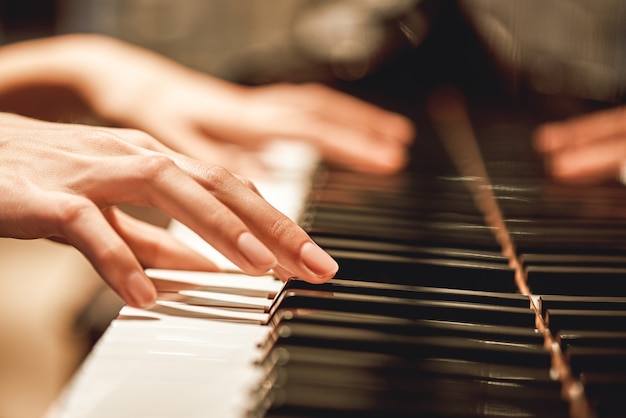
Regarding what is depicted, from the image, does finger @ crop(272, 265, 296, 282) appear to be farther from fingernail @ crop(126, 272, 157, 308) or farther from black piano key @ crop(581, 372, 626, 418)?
black piano key @ crop(581, 372, 626, 418)

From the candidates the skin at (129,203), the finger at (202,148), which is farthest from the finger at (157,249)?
the finger at (202,148)

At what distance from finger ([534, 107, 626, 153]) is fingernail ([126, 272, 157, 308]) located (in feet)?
3.24

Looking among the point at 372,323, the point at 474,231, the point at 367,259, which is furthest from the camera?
the point at 474,231

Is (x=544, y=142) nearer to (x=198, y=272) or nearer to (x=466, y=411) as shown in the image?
(x=198, y=272)

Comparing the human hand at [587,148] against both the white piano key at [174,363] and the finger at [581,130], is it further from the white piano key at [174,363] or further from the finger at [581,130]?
the white piano key at [174,363]

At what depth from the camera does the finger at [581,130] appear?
4.76ft

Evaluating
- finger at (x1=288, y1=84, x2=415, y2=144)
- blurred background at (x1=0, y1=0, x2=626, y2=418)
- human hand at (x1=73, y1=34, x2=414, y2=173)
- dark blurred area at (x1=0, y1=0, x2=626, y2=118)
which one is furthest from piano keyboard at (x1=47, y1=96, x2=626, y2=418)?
dark blurred area at (x1=0, y1=0, x2=626, y2=118)

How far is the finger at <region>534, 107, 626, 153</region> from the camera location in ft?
4.76

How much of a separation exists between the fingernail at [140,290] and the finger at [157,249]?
0.45 ft

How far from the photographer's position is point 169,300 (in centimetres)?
74

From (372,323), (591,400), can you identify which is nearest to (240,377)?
(372,323)

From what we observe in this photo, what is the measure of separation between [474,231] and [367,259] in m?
0.21

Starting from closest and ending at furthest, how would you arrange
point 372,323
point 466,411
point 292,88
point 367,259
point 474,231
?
point 466,411 < point 372,323 < point 367,259 < point 474,231 < point 292,88

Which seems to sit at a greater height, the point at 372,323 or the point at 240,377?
the point at 372,323
